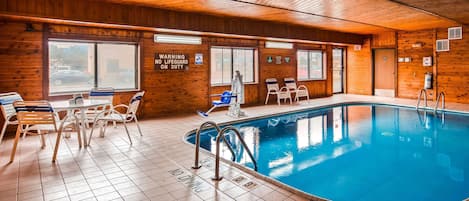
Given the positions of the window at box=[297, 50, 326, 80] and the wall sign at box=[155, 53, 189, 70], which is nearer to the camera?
the wall sign at box=[155, 53, 189, 70]

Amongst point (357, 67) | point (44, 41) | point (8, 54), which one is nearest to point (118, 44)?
point (44, 41)

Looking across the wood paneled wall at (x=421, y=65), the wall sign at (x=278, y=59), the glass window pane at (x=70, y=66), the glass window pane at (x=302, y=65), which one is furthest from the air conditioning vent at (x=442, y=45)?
the glass window pane at (x=70, y=66)

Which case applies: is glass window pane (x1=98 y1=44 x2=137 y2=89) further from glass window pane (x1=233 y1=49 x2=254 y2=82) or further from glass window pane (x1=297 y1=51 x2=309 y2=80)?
glass window pane (x1=297 y1=51 x2=309 y2=80)

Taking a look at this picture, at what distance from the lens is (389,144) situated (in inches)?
219

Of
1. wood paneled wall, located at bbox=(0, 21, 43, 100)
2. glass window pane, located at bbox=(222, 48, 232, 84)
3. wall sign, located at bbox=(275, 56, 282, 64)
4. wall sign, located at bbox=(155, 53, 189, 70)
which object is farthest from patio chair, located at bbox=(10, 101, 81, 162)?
wall sign, located at bbox=(275, 56, 282, 64)

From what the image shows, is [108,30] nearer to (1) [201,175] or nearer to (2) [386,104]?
(1) [201,175]

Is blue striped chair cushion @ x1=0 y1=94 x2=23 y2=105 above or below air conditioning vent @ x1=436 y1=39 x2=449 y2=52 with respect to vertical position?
below

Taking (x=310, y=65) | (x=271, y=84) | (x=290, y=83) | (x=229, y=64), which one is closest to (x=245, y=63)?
(x=229, y=64)

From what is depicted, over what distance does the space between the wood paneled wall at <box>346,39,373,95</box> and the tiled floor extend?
9.40 metres

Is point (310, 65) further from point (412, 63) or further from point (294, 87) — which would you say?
point (412, 63)

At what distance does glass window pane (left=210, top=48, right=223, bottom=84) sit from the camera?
8.79 meters

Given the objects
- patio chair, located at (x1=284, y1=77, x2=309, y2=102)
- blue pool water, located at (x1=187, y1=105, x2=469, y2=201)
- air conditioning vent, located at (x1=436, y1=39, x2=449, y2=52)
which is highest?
air conditioning vent, located at (x1=436, y1=39, x2=449, y2=52)

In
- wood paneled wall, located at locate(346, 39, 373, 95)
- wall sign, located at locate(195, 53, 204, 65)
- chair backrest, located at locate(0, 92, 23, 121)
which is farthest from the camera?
wood paneled wall, located at locate(346, 39, 373, 95)

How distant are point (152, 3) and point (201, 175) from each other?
3.84m
